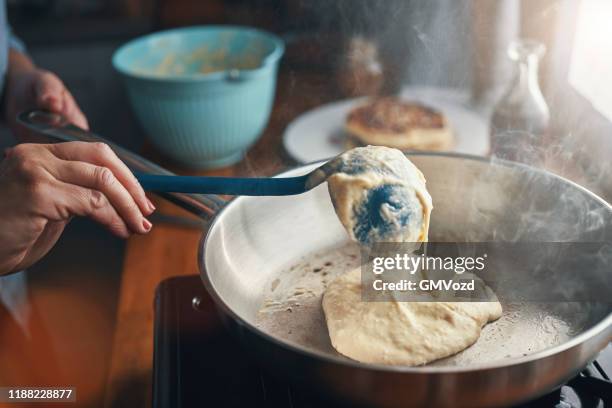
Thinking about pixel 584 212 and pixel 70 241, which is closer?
pixel 584 212

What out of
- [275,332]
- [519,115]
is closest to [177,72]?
[519,115]

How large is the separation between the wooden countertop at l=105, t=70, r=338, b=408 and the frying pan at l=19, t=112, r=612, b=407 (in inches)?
8.5

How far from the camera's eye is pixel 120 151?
3.10ft

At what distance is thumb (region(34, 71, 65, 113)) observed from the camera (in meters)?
1.20

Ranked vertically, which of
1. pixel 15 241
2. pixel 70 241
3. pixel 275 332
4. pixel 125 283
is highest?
pixel 15 241

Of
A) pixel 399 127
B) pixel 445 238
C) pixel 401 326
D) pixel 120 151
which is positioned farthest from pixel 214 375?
pixel 399 127

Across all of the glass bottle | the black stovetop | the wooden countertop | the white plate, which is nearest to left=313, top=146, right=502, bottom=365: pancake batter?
the black stovetop

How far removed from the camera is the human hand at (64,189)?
2.55ft

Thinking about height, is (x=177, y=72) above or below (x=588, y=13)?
below

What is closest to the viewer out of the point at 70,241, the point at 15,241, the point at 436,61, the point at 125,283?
the point at 15,241

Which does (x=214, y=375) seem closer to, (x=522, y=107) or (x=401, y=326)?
(x=401, y=326)

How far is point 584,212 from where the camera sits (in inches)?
35.1

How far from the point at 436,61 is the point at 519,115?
0.37 meters

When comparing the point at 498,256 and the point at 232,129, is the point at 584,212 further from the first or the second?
the point at 232,129
